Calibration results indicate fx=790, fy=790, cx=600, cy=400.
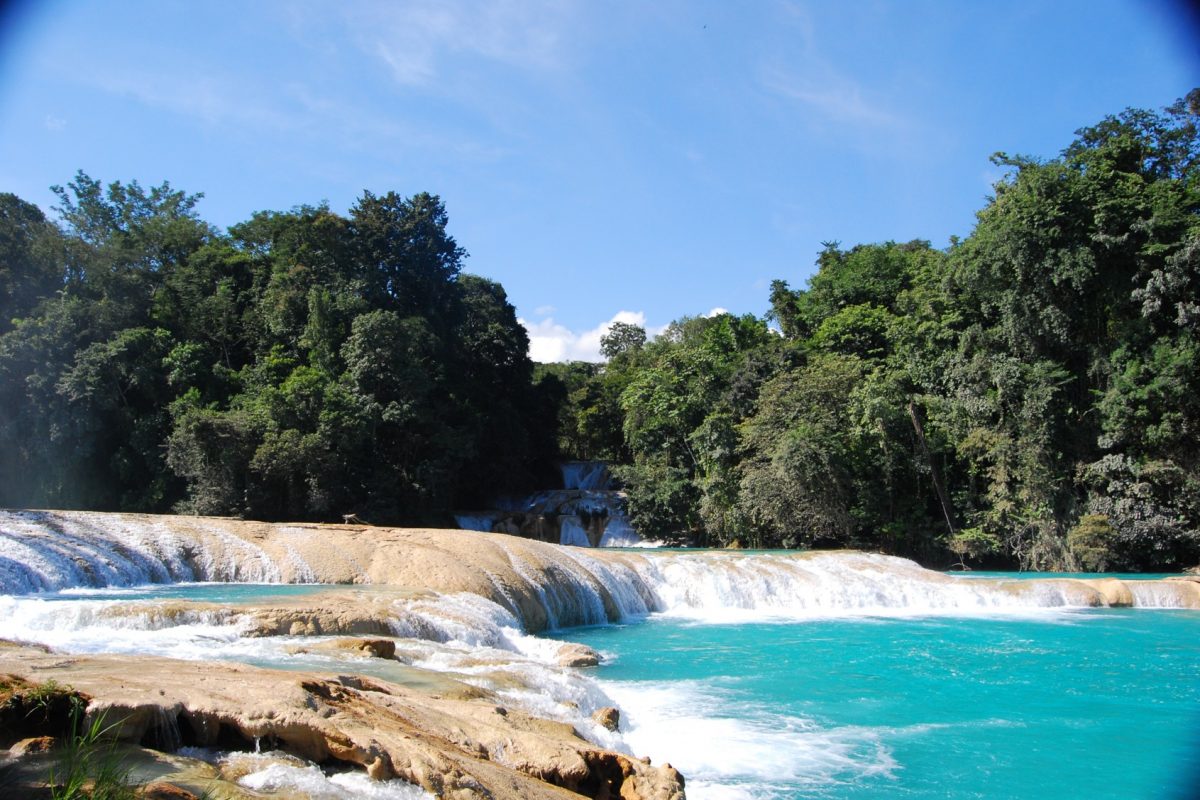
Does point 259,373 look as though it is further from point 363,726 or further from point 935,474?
point 363,726

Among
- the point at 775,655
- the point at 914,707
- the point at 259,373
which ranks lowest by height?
the point at 914,707

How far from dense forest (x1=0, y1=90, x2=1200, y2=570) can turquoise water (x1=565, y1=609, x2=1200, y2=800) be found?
32.7ft

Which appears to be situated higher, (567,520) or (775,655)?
(567,520)

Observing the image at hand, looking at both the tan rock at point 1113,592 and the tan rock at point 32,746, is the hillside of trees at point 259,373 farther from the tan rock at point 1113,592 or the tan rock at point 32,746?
the tan rock at point 32,746

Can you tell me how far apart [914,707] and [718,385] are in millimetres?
25168

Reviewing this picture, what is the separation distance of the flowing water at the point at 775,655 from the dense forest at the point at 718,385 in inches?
268

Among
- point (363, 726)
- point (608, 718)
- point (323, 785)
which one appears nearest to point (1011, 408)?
point (608, 718)

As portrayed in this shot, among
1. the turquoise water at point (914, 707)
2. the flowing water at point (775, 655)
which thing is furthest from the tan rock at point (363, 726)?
the turquoise water at point (914, 707)

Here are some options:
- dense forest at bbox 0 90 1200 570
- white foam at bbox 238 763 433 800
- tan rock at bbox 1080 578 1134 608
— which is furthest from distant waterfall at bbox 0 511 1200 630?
white foam at bbox 238 763 433 800

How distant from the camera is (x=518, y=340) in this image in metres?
41.6

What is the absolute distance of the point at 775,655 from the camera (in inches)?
526

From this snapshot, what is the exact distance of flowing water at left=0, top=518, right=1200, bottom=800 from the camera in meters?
7.99

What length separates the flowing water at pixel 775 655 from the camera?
7.99m

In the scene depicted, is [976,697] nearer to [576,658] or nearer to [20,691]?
[576,658]
